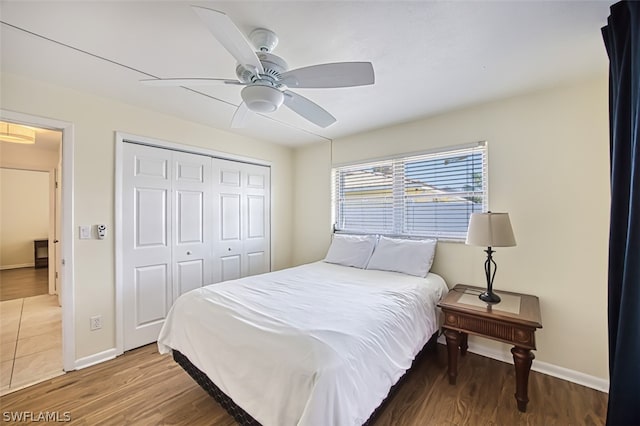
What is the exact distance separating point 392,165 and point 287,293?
2049 millimetres

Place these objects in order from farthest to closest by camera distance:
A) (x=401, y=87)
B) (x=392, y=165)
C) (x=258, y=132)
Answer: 1. (x=258, y=132)
2. (x=392, y=165)
3. (x=401, y=87)

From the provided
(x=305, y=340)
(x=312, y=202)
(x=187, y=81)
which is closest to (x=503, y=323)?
(x=305, y=340)

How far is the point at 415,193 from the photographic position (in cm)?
305

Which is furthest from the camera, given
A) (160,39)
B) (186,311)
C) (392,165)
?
(392,165)

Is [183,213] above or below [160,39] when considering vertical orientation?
below

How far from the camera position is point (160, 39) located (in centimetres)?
162

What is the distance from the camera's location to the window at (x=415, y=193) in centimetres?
269

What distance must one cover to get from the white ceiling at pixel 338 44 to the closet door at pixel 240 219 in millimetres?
1262

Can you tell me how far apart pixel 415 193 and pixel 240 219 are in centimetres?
230

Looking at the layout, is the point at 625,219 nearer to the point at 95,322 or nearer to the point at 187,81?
the point at 187,81

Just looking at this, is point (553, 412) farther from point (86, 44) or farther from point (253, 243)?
point (86, 44)

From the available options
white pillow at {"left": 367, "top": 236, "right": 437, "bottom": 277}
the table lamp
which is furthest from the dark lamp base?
white pillow at {"left": 367, "top": 236, "right": 437, "bottom": 277}

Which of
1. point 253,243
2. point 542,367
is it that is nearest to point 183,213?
point 253,243

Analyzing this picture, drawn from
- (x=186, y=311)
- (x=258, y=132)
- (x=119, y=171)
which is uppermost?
(x=258, y=132)
